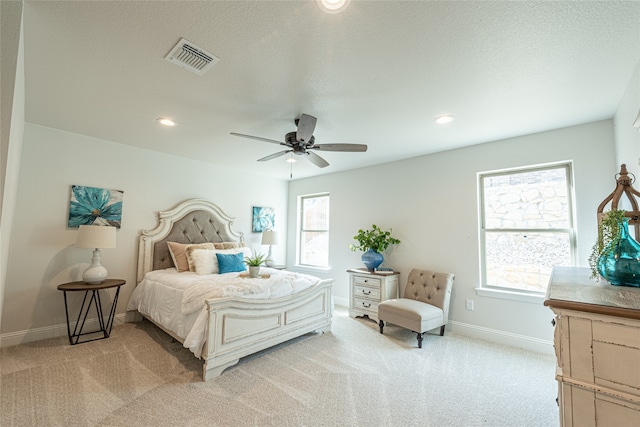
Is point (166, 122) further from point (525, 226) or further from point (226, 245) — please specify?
point (525, 226)

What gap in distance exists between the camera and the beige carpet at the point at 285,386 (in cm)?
193

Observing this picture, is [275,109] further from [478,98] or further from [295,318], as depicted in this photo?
[295,318]

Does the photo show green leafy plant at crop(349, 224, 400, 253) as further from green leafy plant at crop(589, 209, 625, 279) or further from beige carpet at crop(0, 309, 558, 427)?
green leafy plant at crop(589, 209, 625, 279)

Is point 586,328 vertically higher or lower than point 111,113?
lower

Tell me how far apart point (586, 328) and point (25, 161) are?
16.0 ft

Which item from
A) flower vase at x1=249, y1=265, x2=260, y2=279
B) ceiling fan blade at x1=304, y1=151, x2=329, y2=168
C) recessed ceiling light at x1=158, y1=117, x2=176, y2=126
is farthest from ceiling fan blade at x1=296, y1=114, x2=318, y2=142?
flower vase at x1=249, y1=265, x2=260, y2=279

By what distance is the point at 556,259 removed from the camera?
3098mm

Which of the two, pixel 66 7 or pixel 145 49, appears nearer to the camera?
pixel 66 7

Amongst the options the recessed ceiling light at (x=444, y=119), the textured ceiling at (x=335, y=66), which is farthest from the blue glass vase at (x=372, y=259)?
the recessed ceiling light at (x=444, y=119)

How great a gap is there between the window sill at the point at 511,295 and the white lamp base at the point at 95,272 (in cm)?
461

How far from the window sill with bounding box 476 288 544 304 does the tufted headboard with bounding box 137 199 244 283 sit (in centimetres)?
392

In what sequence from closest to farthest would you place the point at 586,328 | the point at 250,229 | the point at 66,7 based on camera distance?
the point at 586,328 → the point at 66,7 → the point at 250,229

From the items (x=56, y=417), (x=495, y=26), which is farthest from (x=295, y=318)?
(x=495, y=26)

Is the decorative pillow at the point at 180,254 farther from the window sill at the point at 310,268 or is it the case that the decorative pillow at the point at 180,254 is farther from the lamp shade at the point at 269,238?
the window sill at the point at 310,268
